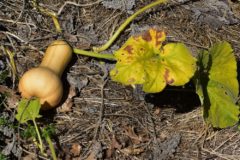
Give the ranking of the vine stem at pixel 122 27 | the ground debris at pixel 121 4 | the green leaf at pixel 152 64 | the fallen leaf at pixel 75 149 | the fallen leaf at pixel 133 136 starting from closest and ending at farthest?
1. the green leaf at pixel 152 64
2. the fallen leaf at pixel 75 149
3. the fallen leaf at pixel 133 136
4. the vine stem at pixel 122 27
5. the ground debris at pixel 121 4

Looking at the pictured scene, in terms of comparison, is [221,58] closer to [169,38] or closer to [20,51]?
[169,38]

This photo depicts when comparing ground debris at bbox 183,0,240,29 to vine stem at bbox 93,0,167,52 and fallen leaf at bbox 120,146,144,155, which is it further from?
fallen leaf at bbox 120,146,144,155

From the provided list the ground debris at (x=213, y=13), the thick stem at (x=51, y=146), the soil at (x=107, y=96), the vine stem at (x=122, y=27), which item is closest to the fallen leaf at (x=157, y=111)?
the soil at (x=107, y=96)

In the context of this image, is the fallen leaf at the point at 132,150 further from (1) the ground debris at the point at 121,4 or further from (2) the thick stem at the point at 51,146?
(1) the ground debris at the point at 121,4

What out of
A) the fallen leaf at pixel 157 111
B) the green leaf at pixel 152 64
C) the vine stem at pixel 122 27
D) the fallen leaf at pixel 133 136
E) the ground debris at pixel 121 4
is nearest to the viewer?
the green leaf at pixel 152 64

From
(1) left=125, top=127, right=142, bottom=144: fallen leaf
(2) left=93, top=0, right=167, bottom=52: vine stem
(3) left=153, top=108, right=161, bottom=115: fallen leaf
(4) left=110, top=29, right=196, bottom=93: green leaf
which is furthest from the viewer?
(2) left=93, top=0, right=167, bottom=52: vine stem

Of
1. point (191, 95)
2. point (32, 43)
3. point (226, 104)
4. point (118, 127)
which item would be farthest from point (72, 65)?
point (226, 104)

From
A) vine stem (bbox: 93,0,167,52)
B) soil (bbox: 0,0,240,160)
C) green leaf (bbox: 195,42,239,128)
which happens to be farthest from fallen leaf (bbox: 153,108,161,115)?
vine stem (bbox: 93,0,167,52)
